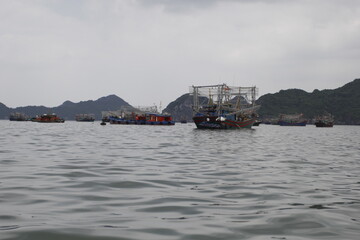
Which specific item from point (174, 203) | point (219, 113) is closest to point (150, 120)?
point (219, 113)

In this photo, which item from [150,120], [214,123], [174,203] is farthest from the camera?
[150,120]

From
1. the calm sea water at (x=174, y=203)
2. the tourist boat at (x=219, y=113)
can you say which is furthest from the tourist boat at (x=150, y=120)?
the calm sea water at (x=174, y=203)

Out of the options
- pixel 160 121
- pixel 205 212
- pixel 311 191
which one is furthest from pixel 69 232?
pixel 160 121

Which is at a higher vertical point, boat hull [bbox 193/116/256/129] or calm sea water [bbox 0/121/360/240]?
boat hull [bbox 193/116/256/129]

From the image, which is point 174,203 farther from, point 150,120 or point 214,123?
point 150,120

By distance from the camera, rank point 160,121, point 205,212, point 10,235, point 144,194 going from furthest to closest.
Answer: point 160,121
point 144,194
point 205,212
point 10,235

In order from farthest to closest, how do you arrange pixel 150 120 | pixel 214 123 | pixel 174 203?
pixel 150 120 < pixel 214 123 < pixel 174 203

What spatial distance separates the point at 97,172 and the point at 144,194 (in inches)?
149

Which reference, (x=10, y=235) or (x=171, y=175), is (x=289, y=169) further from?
(x=10, y=235)

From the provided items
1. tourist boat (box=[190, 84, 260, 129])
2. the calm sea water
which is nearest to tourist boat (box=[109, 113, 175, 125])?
tourist boat (box=[190, 84, 260, 129])

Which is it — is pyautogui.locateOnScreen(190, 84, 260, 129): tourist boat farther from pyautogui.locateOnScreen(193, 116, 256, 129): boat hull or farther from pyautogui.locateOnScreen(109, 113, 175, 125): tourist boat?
pyautogui.locateOnScreen(109, 113, 175, 125): tourist boat

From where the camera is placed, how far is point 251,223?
5.26 metres

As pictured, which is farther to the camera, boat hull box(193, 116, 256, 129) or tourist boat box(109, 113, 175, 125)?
tourist boat box(109, 113, 175, 125)

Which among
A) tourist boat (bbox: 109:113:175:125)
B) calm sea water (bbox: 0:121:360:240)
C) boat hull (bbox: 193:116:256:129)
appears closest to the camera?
calm sea water (bbox: 0:121:360:240)
